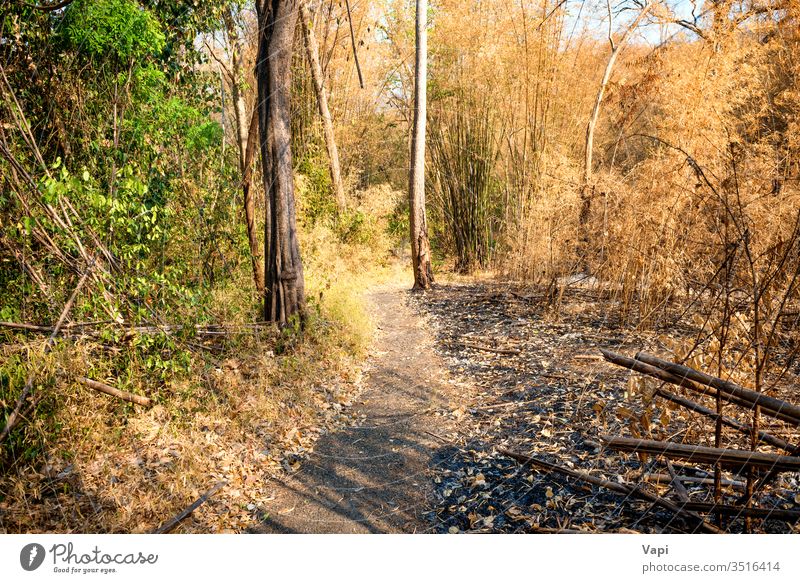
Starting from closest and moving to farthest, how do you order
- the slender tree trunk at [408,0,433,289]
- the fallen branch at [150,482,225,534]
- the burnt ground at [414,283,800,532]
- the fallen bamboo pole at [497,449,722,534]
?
the fallen bamboo pole at [497,449,722,534], the burnt ground at [414,283,800,532], the fallen branch at [150,482,225,534], the slender tree trunk at [408,0,433,289]

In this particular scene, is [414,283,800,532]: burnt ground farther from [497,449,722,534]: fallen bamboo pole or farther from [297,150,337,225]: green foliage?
[297,150,337,225]: green foliage

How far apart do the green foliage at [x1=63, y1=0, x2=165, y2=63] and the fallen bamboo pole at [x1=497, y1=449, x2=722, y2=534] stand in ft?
9.98

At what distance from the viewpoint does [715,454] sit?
1.44 meters

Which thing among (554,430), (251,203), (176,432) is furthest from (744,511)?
(251,203)

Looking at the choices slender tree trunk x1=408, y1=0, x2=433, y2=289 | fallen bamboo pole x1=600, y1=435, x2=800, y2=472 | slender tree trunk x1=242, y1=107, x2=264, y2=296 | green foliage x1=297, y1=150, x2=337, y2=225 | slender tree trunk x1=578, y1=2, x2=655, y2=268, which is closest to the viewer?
fallen bamboo pole x1=600, y1=435, x2=800, y2=472

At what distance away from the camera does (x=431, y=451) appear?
8.30ft

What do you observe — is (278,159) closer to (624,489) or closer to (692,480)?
(624,489)

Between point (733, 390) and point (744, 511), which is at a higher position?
point (733, 390)

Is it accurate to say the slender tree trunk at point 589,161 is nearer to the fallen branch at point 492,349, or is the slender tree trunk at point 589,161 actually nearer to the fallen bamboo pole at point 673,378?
the fallen branch at point 492,349

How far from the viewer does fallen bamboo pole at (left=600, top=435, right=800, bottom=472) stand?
1.41 metres

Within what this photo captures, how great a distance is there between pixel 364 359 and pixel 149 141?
2129mm

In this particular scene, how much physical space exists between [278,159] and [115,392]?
2.05 m

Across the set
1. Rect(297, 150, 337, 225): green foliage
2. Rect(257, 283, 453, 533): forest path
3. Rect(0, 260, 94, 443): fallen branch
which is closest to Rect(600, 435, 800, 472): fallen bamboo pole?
Rect(257, 283, 453, 533): forest path
